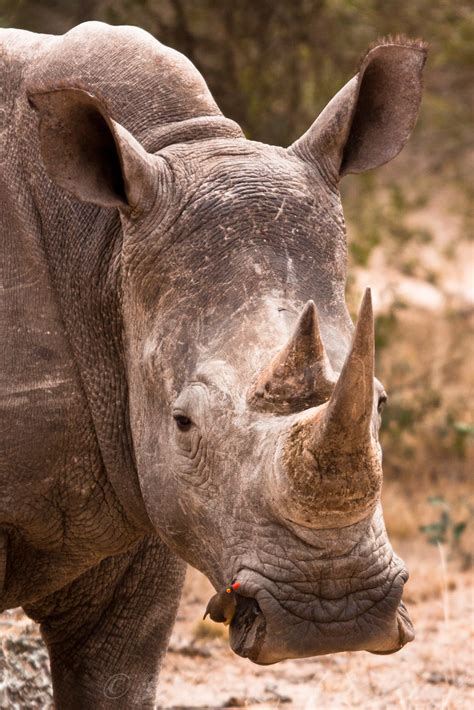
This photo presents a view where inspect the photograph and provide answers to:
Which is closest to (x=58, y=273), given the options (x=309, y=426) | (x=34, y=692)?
(x=309, y=426)

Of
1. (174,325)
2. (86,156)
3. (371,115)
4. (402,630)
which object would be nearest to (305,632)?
(402,630)

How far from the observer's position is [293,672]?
720 cm

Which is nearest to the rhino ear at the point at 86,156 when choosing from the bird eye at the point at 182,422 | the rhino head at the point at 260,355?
the rhino head at the point at 260,355

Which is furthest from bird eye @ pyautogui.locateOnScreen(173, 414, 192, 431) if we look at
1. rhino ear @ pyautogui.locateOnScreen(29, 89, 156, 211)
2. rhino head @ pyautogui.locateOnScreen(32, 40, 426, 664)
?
rhino ear @ pyautogui.locateOnScreen(29, 89, 156, 211)

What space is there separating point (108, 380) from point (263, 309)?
768 millimetres

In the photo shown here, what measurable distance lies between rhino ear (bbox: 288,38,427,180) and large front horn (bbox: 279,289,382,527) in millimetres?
1249

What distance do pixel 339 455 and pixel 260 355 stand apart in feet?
1.60

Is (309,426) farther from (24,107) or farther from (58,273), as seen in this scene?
(24,107)

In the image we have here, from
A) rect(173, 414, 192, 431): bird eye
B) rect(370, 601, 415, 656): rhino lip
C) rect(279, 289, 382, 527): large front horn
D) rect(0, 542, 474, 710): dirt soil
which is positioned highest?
rect(279, 289, 382, 527): large front horn

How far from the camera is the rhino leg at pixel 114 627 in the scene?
5.30 meters

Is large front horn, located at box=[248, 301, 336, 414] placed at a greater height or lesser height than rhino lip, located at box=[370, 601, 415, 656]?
greater

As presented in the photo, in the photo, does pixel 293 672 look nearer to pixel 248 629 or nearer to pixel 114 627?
pixel 114 627

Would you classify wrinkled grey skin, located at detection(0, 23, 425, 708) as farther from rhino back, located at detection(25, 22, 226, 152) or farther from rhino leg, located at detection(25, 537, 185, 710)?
rhino leg, located at detection(25, 537, 185, 710)

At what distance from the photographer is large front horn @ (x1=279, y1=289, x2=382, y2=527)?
3.54 meters
